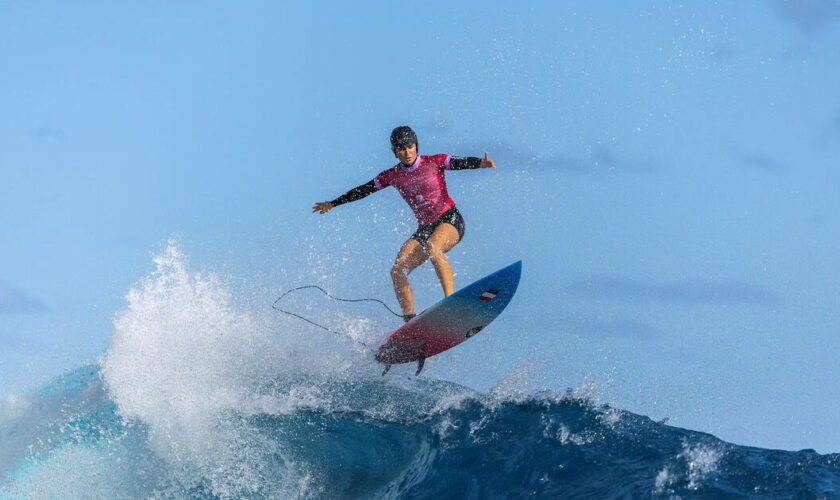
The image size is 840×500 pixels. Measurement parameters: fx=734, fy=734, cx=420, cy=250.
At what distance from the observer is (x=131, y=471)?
8.84 m

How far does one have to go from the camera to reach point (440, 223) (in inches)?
331

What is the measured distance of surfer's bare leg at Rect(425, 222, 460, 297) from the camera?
8.25 m

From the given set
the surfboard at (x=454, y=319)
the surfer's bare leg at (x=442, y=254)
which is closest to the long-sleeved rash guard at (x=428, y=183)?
the surfer's bare leg at (x=442, y=254)

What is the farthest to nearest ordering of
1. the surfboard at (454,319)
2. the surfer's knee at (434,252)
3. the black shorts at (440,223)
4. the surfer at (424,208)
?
the black shorts at (440,223)
the surfer at (424,208)
the surfer's knee at (434,252)
the surfboard at (454,319)

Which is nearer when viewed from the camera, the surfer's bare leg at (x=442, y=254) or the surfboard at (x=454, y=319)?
the surfboard at (x=454, y=319)

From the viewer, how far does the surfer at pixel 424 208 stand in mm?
8328

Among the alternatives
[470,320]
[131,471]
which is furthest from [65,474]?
[470,320]

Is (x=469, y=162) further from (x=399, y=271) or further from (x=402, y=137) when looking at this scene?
(x=399, y=271)

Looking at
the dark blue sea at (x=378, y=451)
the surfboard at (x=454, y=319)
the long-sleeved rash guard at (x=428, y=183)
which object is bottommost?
the dark blue sea at (x=378, y=451)

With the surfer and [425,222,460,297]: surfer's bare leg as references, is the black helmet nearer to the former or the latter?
the surfer

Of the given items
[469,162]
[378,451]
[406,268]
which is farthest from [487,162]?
[378,451]

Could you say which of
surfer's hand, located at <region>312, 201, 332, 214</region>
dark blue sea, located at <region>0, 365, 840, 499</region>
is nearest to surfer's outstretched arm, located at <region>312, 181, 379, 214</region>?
surfer's hand, located at <region>312, 201, 332, 214</region>

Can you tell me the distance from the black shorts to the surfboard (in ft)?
2.68

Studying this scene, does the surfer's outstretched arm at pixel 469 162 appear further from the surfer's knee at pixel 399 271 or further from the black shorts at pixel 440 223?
the surfer's knee at pixel 399 271
